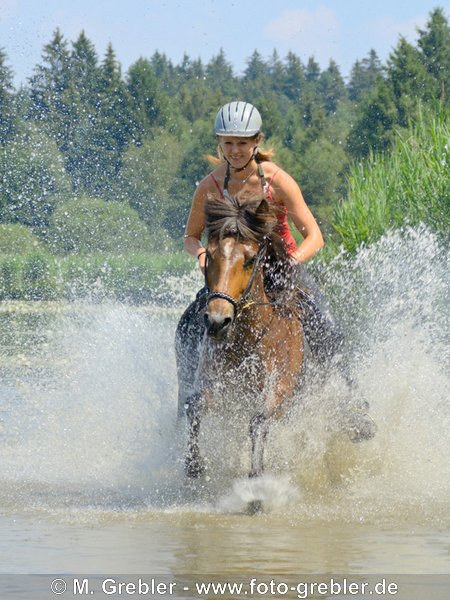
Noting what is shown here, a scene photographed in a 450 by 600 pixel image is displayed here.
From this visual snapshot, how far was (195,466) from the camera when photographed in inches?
368

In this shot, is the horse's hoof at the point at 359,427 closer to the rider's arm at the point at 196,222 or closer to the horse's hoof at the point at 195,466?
the horse's hoof at the point at 195,466

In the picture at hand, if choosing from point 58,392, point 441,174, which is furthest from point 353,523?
point 441,174

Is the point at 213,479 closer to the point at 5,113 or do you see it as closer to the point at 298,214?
the point at 298,214

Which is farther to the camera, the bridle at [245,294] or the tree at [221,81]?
the tree at [221,81]

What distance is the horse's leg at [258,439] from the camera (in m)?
8.96

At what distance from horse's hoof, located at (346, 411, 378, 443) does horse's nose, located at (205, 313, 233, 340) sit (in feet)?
6.62

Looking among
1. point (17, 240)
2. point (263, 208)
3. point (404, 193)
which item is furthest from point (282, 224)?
point (17, 240)

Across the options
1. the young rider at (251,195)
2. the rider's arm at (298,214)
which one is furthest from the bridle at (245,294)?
the rider's arm at (298,214)

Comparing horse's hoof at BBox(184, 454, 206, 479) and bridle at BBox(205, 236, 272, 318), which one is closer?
bridle at BBox(205, 236, 272, 318)

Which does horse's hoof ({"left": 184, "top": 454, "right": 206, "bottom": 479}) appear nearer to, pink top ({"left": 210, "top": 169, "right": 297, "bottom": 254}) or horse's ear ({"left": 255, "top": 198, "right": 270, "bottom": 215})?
pink top ({"left": 210, "top": 169, "right": 297, "bottom": 254})

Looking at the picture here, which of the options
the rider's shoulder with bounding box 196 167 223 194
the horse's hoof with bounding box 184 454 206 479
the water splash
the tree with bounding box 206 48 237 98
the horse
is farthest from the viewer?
the tree with bounding box 206 48 237 98

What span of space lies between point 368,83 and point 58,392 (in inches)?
7004

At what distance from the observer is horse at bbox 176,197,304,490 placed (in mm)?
8836

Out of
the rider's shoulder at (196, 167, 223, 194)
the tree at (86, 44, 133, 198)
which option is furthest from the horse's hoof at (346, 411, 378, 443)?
the tree at (86, 44, 133, 198)
